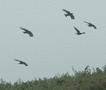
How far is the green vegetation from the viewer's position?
9492mm

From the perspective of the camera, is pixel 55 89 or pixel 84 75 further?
pixel 84 75

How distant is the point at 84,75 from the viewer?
10.7m

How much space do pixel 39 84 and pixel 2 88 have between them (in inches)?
34.8

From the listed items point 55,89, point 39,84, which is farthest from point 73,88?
point 39,84

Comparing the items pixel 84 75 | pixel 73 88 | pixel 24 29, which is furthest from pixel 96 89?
pixel 24 29

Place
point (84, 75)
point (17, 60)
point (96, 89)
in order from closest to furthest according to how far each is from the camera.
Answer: point (96, 89) < point (17, 60) < point (84, 75)

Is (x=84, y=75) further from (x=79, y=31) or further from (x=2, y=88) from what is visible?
(x=2, y=88)

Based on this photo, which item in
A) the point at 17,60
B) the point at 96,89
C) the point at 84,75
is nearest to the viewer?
the point at 96,89

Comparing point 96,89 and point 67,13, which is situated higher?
point 67,13

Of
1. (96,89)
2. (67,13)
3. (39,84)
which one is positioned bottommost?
(96,89)

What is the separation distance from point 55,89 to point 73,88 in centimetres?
39

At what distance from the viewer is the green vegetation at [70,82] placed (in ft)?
31.1

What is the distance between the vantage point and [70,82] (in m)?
10.1

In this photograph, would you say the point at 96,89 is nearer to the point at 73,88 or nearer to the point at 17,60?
the point at 73,88
